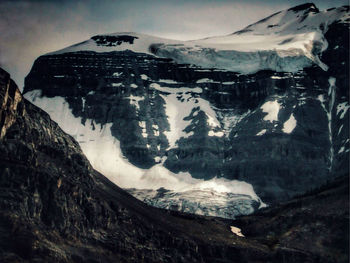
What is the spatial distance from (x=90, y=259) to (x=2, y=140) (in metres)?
28.9

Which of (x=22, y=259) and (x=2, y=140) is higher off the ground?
(x=2, y=140)

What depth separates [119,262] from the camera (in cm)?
19675

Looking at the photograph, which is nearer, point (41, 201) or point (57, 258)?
point (57, 258)

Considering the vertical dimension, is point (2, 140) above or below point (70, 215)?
above

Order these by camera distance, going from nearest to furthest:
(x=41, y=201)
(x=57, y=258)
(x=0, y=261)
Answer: (x=0, y=261)
(x=57, y=258)
(x=41, y=201)

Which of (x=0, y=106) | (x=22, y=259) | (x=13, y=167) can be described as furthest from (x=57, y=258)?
(x=0, y=106)

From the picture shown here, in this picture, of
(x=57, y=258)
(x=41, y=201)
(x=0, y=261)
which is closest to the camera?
(x=0, y=261)

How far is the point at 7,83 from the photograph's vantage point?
195375 millimetres

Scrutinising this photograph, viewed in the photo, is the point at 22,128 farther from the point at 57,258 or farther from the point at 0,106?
the point at 57,258

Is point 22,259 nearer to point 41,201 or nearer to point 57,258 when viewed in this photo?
point 57,258

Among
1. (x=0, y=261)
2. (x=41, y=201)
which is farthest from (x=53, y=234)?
(x=0, y=261)

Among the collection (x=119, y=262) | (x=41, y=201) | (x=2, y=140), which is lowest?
(x=119, y=262)

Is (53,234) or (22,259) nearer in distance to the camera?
(22,259)

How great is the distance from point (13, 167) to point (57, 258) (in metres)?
21.2
